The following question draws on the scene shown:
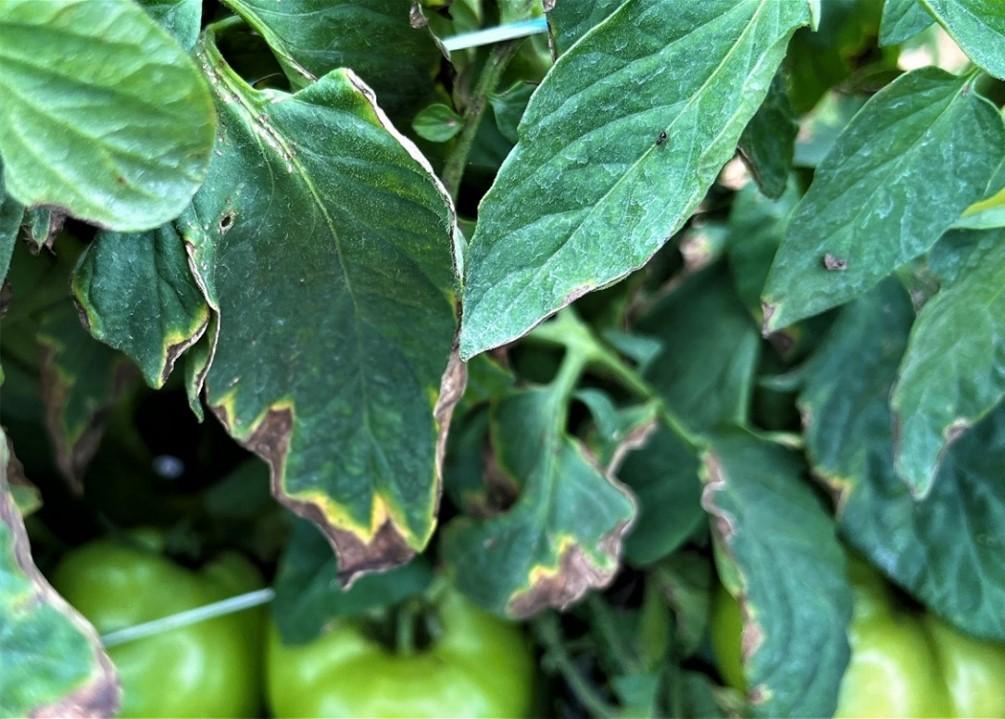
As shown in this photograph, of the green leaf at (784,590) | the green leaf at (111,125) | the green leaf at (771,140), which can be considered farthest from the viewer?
the green leaf at (784,590)

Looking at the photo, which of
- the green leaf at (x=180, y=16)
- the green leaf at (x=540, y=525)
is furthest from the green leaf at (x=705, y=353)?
the green leaf at (x=180, y=16)

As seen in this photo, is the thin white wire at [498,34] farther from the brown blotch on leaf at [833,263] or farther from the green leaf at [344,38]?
the brown blotch on leaf at [833,263]

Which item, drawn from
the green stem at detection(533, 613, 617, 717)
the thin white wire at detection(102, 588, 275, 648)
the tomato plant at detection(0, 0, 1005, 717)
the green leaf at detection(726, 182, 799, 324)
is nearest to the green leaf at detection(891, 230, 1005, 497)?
the tomato plant at detection(0, 0, 1005, 717)

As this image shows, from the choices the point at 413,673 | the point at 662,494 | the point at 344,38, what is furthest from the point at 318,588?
the point at 344,38

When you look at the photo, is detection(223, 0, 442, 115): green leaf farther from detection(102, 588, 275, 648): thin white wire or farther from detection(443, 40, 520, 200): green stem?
detection(102, 588, 275, 648): thin white wire

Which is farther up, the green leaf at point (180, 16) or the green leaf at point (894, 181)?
the green leaf at point (180, 16)

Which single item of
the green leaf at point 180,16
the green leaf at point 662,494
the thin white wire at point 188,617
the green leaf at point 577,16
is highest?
the green leaf at point 577,16

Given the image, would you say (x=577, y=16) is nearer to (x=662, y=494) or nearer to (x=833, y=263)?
(x=833, y=263)
